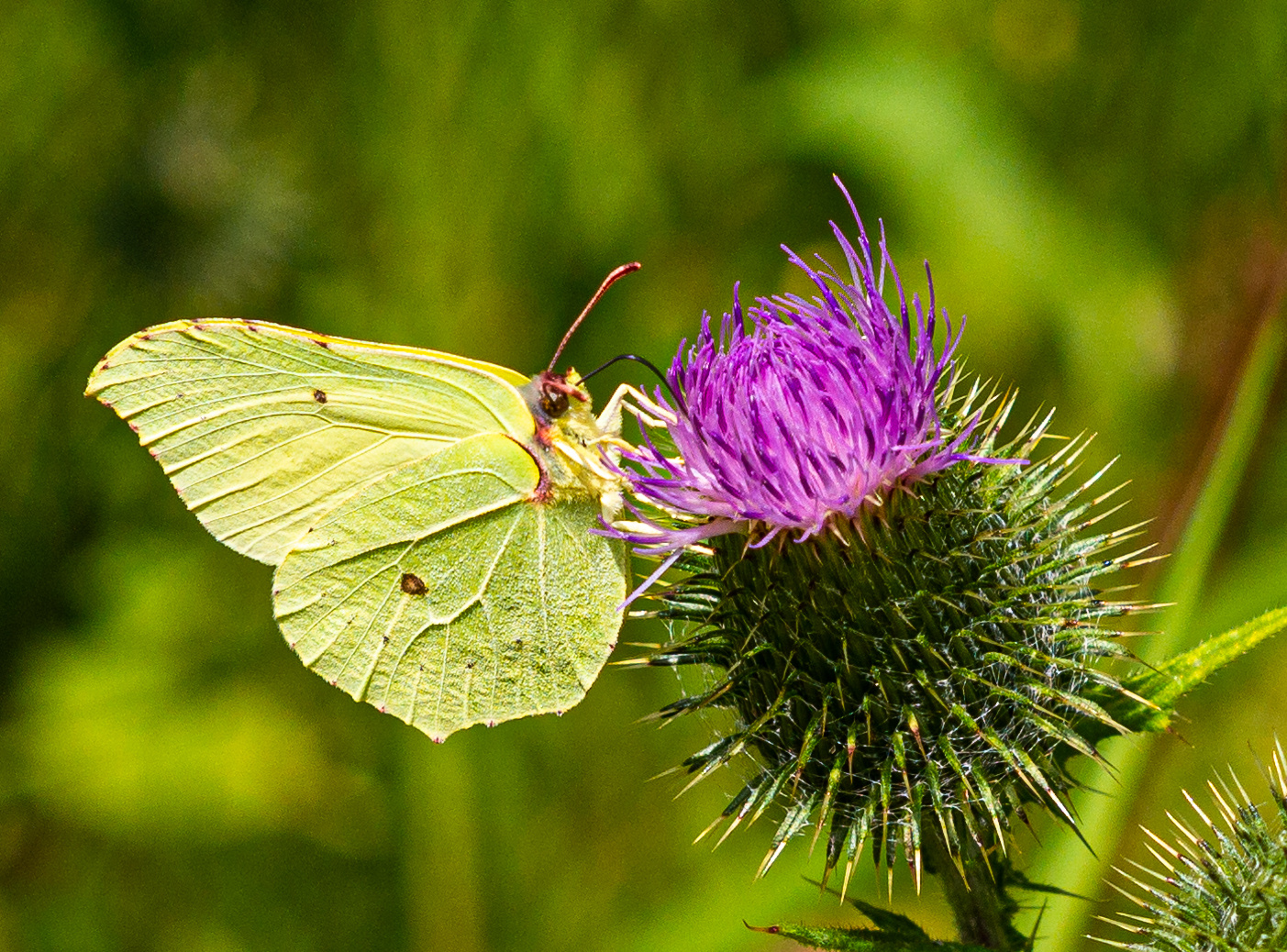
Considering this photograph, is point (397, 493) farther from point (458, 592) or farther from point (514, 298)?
point (514, 298)

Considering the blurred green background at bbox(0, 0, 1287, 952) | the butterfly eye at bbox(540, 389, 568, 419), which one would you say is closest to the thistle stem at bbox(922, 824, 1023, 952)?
the butterfly eye at bbox(540, 389, 568, 419)

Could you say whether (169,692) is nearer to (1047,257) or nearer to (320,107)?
(320,107)

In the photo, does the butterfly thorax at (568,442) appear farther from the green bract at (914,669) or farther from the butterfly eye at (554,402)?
the green bract at (914,669)

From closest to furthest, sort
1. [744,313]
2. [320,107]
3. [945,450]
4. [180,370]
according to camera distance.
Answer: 1. [945,450]
2. [744,313]
3. [180,370]
4. [320,107]

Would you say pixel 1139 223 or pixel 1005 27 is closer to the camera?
pixel 1139 223

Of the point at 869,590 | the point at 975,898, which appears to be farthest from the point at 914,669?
the point at 975,898

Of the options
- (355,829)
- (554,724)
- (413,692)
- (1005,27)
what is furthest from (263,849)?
(1005,27)

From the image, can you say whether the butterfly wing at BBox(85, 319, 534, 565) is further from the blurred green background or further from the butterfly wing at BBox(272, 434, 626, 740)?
the blurred green background
